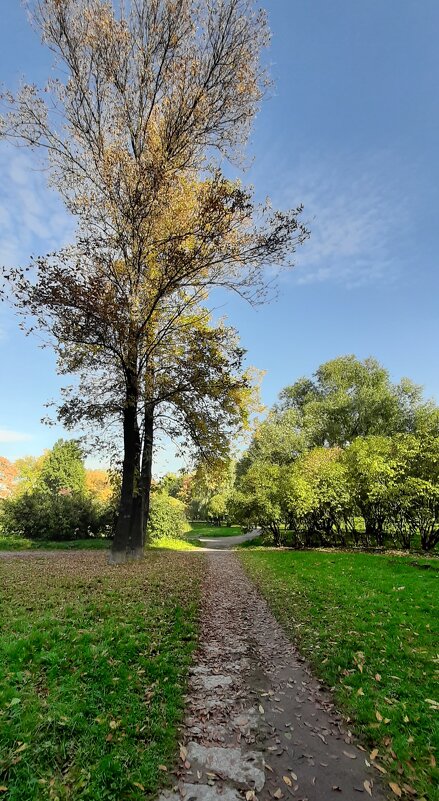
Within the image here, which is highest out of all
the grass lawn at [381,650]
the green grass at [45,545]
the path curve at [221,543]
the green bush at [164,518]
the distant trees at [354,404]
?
the distant trees at [354,404]

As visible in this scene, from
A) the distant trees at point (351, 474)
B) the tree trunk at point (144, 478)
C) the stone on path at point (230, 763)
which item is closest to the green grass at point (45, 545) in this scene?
the tree trunk at point (144, 478)

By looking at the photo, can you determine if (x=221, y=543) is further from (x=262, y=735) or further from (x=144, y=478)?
(x=262, y=735)

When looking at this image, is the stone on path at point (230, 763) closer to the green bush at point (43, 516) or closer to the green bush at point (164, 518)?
the green bush at point (164, 518)

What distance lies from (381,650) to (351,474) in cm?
1665

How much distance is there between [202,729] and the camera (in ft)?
14.2

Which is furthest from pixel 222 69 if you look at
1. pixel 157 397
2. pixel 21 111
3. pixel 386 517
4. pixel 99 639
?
pixel 386 517

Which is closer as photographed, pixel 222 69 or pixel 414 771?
pixel 414 771

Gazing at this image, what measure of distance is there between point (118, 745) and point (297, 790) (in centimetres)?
166

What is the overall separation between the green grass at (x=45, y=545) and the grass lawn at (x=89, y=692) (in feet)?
48.8

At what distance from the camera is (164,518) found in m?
27.4

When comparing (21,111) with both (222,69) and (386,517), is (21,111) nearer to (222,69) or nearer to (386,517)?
(222,69)

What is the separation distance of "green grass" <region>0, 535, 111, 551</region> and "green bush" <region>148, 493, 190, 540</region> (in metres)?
3.62

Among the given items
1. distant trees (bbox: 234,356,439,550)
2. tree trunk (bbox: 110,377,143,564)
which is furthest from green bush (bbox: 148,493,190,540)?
tree trunk (bbox: 110,377,143,564)

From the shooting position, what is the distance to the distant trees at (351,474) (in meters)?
19.5
